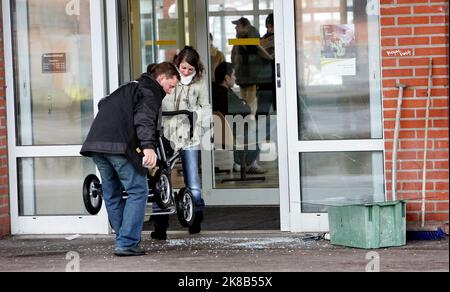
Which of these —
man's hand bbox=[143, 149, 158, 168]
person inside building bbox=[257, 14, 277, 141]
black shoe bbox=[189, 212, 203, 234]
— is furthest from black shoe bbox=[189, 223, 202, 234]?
person inside building bbox=[257, 14, 277, 141]

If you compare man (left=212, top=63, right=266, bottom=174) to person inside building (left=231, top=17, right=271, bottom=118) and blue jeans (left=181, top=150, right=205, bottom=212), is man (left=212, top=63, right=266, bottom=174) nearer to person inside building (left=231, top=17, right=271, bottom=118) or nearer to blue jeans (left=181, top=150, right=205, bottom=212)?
person inside building (left=231, top=17, right=271, bottom=118)

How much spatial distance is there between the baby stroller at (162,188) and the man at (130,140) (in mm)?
317

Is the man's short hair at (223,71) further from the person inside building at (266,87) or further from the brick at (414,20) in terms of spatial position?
the brick at (414,20)

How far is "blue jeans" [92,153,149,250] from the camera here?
809 centimetres

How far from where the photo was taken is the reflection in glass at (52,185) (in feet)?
31.4

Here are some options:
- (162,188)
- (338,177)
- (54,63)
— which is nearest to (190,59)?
(162,188)

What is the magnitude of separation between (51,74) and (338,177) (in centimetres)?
272

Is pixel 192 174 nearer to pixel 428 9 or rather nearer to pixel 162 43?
pixel 428 9

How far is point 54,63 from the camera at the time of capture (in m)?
9.58

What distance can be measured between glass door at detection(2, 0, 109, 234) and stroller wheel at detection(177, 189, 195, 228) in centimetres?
89

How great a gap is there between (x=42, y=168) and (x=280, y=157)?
7.06 feet
